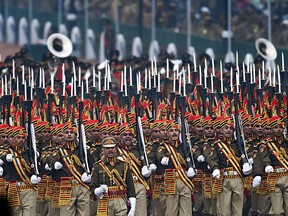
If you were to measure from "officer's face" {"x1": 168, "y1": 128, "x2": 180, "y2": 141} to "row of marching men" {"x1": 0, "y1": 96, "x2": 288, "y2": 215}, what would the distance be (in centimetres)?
2

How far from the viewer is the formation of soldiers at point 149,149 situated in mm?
28609

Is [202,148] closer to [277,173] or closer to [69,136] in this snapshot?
[277,173]

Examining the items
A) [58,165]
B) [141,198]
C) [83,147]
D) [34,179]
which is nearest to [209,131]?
[141,198]

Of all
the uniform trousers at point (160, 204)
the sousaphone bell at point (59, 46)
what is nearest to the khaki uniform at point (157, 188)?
the uniform trousers at point (160, 204)

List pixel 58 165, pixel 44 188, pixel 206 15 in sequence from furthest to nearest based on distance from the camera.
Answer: pixel 206 15 → pixel 44 188 → pixel 58 165

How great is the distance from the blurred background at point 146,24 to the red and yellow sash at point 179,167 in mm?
8021

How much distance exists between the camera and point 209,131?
100.0 ft

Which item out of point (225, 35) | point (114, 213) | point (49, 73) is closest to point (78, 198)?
point (114, 213)

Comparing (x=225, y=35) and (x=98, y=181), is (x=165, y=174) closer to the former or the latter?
(x=98, y=181)

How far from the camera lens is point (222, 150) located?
29875mm

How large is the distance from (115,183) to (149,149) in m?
2.65

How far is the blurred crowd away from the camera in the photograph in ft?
138

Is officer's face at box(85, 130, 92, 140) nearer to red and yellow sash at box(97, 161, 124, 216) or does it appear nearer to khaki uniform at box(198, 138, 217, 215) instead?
khaki uniform at box(198, 138, 217, 215)

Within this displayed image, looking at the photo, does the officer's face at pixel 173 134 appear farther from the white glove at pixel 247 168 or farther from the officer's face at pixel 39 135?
the officer's face at pixel 39 135
